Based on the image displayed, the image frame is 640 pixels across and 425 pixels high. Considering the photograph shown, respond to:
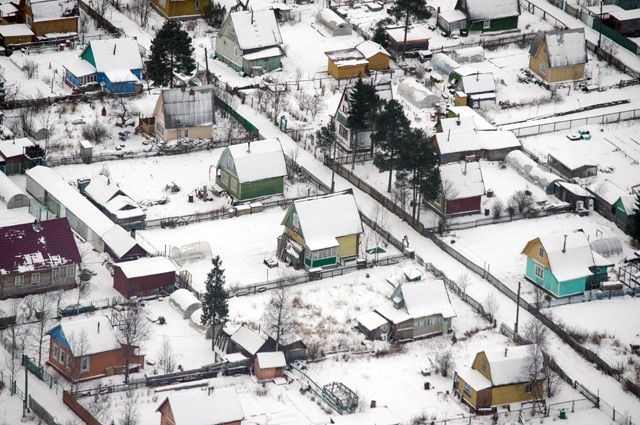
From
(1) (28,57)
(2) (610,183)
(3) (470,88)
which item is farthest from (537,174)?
(1) (28,57)

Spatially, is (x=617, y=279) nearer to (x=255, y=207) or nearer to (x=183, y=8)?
(x=255, y=207)

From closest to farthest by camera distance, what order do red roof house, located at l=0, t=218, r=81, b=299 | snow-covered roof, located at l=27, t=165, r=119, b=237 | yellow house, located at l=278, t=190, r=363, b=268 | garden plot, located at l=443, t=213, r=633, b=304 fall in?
red roof house, located at l=0, t=218, r=81, b=299 → yellow house, located at l=278, t=190, r=363, b=268 → snow-covered roof, located at l=27, t=165, r=119, b=237 → garden plot, located at l=443, t=213, r=633, b=304

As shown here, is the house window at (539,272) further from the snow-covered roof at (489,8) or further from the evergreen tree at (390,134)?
the snow-covered roof at (489,8)

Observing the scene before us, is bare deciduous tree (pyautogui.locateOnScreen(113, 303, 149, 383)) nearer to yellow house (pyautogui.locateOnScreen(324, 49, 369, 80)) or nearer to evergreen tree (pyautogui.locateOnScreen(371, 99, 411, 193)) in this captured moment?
evergreen tree (pyautogui.locateOnScreen(371, 99, 411, 193))

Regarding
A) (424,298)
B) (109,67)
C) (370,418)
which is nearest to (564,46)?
(109,67)

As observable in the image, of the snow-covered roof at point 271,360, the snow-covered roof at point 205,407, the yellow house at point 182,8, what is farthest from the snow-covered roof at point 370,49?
the snow-covered roof at point 205,407

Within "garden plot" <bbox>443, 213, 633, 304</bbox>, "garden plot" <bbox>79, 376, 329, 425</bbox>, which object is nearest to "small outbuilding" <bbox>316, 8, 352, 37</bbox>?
"garden plot" <bbox>443, 213, 633, 304</bbox>

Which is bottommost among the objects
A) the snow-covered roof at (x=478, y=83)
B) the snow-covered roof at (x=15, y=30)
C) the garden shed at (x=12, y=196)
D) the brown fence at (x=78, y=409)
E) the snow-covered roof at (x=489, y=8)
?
→ the brown fence at (x=78, y=409)
